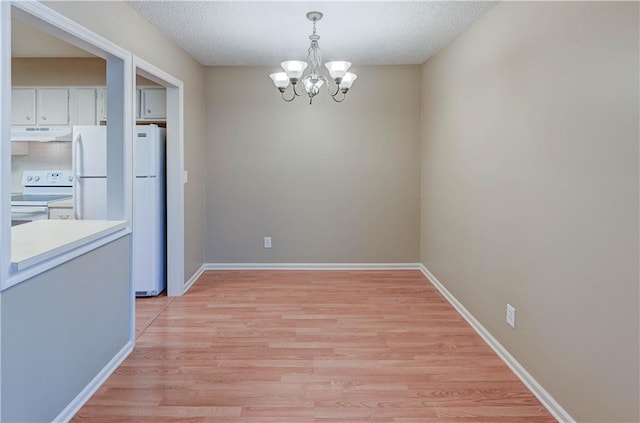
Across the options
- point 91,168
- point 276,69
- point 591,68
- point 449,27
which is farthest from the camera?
point 276,69

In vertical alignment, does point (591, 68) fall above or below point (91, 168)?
above

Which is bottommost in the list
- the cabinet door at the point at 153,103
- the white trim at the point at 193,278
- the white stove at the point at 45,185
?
the white trim at the point at 193,278

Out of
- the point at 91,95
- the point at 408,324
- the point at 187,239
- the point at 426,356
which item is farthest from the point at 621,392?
the point at 91,95

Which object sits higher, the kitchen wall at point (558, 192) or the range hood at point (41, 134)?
the range hood at point (41, 134)

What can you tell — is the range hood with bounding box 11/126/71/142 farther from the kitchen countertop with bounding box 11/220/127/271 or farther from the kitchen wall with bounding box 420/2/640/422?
the kitchen wall with bounding box 420/2/640/422

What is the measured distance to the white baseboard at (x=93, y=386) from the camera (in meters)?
2.21

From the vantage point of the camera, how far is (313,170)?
5168mm

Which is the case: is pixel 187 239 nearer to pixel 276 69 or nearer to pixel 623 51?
pixel 276 69

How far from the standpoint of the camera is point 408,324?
3545mm

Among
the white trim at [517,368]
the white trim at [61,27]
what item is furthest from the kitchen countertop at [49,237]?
the white trim at [517,368]

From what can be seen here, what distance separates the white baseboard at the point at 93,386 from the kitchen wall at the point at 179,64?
5.21 ft

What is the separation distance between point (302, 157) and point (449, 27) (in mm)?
2226

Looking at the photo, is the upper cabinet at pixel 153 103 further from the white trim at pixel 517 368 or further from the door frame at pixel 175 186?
the white trim at pixel 517 368

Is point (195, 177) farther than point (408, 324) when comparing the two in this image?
Yes
